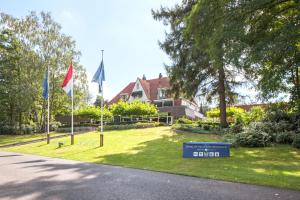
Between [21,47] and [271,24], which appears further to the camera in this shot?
[21,47]

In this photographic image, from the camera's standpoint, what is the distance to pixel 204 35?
16.7 meters

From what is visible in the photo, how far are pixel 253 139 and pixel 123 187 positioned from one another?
1258cm

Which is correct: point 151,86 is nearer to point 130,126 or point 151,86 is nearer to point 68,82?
point 130,126

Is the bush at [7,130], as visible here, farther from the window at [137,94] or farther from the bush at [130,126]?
the window at [137,94]

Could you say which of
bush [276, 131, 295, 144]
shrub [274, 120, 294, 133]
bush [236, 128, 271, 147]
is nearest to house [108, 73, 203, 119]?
shrub [274, 120, 294, 133]

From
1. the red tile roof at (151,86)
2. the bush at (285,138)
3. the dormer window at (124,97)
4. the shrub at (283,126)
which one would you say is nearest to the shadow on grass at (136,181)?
the bush at (285,138)

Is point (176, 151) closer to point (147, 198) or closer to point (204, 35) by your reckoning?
point (204, 35)

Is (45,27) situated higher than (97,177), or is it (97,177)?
(45,27)

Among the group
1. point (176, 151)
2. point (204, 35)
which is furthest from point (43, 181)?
point (204, 35)

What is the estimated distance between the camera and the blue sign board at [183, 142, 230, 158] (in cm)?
1577

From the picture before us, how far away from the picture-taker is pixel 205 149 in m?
15.8

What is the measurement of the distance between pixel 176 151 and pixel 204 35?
658cm

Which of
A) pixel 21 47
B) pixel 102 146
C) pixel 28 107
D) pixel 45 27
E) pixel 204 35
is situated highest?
pixel 45 27

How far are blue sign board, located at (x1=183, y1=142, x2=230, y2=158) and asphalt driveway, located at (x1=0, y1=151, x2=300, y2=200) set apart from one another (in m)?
4.23
